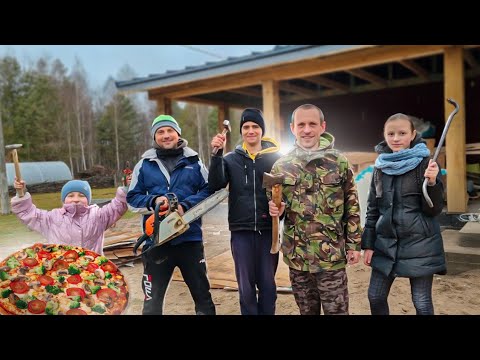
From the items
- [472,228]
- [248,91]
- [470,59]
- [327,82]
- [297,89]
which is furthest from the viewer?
[248,91]

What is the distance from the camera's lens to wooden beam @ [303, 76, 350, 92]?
266 inches

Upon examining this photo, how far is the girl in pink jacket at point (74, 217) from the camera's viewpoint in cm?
238

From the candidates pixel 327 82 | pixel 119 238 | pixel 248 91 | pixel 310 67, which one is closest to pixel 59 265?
pixel 119 238

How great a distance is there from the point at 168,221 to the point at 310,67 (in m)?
4.39

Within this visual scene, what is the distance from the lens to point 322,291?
1.97m

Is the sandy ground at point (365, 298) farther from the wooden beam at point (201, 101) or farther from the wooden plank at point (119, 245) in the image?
the wooden beam at point (201, 101)

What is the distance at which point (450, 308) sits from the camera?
8.70ft

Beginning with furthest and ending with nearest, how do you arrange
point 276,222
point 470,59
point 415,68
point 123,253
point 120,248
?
point 415,68 → point 470,59 → point 120,248 → point 123,253 → point 276,222

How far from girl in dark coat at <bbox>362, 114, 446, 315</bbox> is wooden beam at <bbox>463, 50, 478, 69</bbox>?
4449 mm

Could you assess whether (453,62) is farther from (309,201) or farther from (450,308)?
(309,201)

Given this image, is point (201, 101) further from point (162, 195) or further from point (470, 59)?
point (162, 195)

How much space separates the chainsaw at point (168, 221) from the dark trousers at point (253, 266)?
11.7 inches

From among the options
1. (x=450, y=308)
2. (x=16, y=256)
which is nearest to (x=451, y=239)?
(x=450, y=308)

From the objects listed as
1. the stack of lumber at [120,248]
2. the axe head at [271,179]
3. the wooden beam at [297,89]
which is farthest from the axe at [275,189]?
the wooden beam at [297,89]
